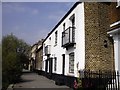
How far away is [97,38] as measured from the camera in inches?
637

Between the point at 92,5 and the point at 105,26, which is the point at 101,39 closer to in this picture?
the point at 105,26

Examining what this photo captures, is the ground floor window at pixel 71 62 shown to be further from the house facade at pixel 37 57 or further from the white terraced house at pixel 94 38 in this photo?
the house facade at pixel 37 57

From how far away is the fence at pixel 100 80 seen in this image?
12408 millimetres

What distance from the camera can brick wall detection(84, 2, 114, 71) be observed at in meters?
15.9

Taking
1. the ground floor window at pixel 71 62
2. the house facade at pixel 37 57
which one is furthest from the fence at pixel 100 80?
the house facade at pixel 37 57

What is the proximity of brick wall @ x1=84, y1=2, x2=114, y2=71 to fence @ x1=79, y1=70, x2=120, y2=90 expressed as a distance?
940mm

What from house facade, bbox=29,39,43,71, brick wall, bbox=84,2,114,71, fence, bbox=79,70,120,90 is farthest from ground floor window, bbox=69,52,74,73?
house facade, bbox=29,39,43,71

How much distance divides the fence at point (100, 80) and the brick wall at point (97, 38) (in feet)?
3.09

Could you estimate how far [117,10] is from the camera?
14266 mm

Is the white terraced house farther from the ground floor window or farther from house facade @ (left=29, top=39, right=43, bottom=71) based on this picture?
house facade @ (left=29, top=39, right=43, bottom=71)

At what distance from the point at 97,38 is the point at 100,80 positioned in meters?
3.41

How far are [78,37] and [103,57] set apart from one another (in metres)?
2.40

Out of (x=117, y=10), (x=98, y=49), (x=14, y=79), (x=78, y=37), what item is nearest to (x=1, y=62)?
(x=14, y=79)

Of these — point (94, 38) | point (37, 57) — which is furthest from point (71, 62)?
point (37, 57)
